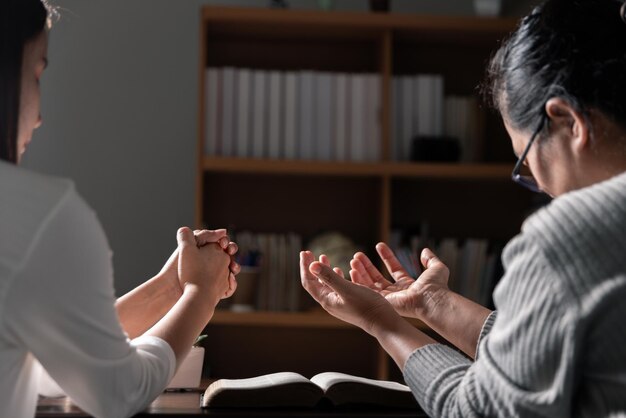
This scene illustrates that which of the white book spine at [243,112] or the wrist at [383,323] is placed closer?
the wrist at [383,323]

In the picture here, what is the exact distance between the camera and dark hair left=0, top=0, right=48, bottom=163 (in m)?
1.14

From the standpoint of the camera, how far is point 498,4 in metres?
3.28

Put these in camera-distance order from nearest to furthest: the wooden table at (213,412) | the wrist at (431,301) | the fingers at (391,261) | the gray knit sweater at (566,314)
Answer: the gray knit sweater at (566,314) < the wooden table at (213,412) < the wrist at (431,301) < the fingers at (391,261)

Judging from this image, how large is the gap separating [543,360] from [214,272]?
608 mm

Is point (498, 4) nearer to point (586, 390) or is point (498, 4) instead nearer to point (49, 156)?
point (49, 156)

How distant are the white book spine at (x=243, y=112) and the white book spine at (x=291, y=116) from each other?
0.13m

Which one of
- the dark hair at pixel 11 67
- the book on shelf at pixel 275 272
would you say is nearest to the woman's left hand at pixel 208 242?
the dark hair at pixel 11 67

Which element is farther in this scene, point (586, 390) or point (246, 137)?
point (246, 137)

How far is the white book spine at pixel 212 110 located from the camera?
124 inches

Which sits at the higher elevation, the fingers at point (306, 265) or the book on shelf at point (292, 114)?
the book on shelf at point (292, 114)

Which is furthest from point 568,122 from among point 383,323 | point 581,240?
point 383,323

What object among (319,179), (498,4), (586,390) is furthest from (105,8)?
(586,390)

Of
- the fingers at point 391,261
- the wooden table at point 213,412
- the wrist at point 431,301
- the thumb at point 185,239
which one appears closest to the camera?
the wooden table at point 213,412

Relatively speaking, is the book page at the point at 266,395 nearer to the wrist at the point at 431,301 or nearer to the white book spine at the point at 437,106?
the wrist at the point at 431,301
